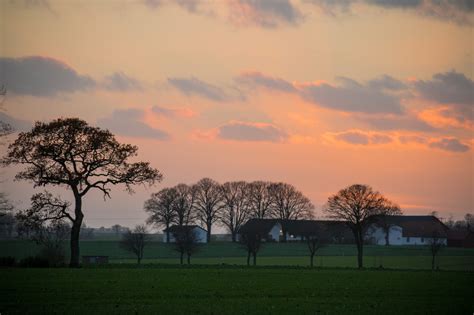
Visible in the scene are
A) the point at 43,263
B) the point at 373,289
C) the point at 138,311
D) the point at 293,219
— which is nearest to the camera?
the point at 138,311

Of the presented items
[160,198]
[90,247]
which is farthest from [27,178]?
[160,198]

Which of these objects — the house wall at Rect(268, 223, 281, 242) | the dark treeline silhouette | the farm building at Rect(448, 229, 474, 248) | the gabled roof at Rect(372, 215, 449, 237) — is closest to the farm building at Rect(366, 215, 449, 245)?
the gabled roof at Rect(372, 215, 449, 237)

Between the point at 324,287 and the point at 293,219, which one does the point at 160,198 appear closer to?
the point at 293,219

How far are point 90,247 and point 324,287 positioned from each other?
97569mm

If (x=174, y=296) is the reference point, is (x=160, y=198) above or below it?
above

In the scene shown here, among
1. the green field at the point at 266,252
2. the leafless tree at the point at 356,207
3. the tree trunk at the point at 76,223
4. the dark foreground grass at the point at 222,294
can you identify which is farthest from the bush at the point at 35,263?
the green field at the point at 266,252

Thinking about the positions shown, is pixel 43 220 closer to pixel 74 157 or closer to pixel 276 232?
pixel 74 157

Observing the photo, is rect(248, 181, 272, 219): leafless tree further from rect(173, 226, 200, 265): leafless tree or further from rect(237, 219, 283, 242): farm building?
rect(173, 226, 200, 265): leafless tree

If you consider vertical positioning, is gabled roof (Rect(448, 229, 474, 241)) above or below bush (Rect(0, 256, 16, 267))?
above

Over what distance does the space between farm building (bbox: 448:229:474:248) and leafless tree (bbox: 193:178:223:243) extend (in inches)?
2324

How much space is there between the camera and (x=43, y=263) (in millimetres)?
54531

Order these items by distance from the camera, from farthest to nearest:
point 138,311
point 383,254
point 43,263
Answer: point 383,254
point 43,263
point 138,311

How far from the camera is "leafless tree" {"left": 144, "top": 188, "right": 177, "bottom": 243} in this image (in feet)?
496

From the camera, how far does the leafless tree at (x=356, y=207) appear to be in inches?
3302
